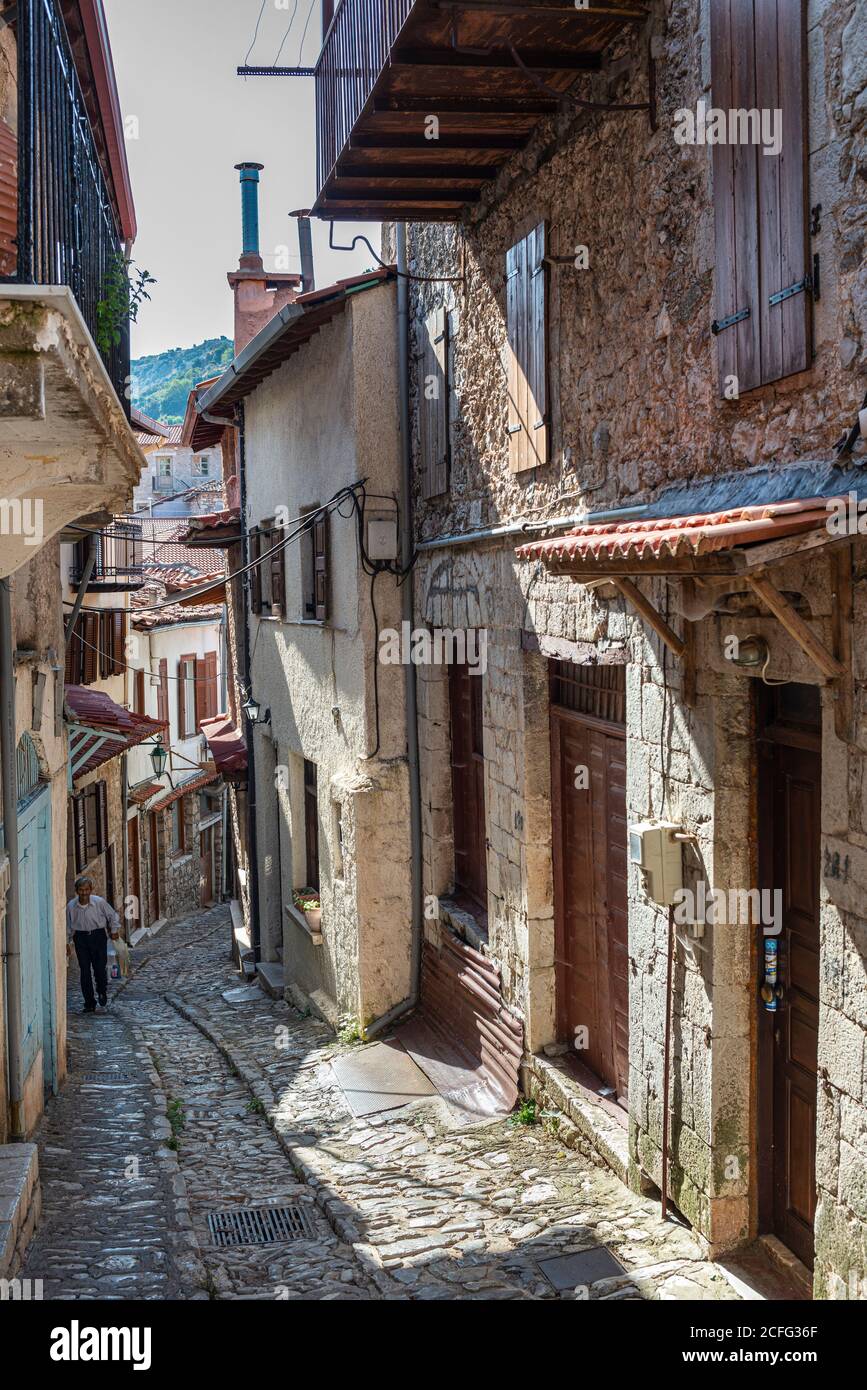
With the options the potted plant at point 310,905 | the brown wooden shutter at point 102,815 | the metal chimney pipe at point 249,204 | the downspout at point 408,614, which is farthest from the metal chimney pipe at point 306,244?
the potted plant at point 310,905

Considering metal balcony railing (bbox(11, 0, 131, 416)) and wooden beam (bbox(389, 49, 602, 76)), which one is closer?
metal balcony railing (bbox(11, 0, 131, 416))

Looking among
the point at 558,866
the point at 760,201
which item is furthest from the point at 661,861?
the point at 760,201

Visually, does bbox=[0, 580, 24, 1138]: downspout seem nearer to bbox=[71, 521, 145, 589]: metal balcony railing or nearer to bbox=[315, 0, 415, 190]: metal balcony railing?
bbox=[315, 0, 415, 190]: metal balcony railing

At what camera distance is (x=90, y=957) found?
12.9m

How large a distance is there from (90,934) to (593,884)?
25.2 ft

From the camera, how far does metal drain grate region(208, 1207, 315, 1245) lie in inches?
243

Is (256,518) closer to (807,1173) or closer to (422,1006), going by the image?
(422,1006)

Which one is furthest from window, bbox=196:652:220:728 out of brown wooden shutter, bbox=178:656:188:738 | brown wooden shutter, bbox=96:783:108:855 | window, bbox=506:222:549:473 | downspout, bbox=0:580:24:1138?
window, bbox=506:222:549:473

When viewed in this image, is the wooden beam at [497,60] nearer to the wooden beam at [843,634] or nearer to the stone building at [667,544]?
the stone building at [667,544]

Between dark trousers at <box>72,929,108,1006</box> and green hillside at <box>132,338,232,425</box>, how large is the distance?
65.5 metres

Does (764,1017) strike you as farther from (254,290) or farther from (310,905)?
(254,290)

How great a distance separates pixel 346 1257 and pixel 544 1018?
201 cm

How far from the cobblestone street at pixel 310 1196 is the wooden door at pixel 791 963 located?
50 centimetres

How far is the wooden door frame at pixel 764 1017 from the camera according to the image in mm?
4867
